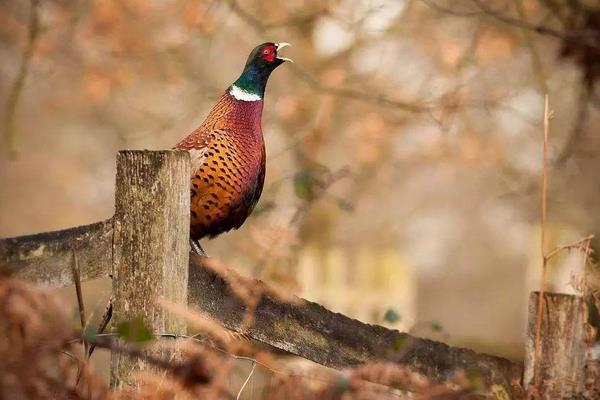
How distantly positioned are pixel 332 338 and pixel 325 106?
7.29 metres

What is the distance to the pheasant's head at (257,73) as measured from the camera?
8.99 ft

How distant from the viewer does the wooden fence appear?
2004 millimetres

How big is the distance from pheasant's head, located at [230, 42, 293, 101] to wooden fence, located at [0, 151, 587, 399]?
25.1 inches

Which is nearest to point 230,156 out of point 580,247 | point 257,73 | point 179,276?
point 257,73

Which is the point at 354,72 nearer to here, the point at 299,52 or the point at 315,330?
the point at 299,52

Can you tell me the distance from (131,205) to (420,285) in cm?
2329

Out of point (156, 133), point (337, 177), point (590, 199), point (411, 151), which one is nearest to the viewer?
point (337, 177)

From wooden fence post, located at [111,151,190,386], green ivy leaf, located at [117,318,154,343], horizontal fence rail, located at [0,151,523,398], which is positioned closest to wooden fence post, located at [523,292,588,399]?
horizontal fence rail, located at [0,151,523,398]

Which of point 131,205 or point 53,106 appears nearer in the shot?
point 131,205

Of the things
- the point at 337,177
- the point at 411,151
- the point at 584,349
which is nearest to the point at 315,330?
the point at 584,349

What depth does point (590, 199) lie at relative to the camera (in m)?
9.15

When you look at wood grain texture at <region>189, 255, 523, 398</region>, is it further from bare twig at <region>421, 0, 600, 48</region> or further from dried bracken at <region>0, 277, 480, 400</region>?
bare twig at <region>421, 0, 600, 48</region>

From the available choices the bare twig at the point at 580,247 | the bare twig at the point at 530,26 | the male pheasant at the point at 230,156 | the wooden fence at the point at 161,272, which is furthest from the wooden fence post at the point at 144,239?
the bare twig at the point at 530,26

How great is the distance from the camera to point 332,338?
252cm
